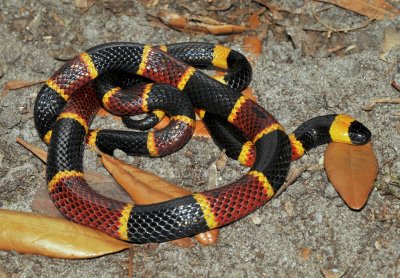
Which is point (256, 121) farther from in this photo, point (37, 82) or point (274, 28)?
point (37, 82)

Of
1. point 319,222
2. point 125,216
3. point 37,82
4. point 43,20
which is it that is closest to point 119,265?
point 125,216

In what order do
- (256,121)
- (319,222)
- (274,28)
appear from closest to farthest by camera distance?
(319,222) → (256,121) → (274,28)

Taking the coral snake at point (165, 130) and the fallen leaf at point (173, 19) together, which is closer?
→ the coral snake at point (165, 130)

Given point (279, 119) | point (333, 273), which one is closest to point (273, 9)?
point (279, 119)

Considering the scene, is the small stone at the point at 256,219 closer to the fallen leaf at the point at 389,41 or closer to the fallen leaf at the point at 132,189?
the fallen leaf at the point at 132,189

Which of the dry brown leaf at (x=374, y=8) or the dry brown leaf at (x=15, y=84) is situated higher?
the dry brown leaf at (x=374, y=8)

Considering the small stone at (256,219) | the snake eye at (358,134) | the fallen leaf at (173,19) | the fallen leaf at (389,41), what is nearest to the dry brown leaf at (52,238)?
the small stone at (256,219)
